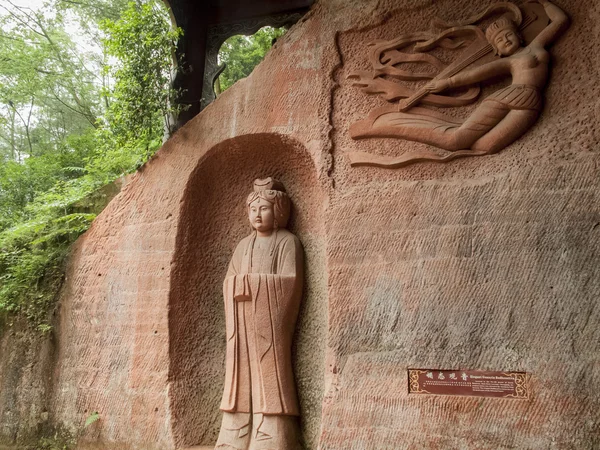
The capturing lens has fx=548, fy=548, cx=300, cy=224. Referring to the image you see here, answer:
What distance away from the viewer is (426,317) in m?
4.02

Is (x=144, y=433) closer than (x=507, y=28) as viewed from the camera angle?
No

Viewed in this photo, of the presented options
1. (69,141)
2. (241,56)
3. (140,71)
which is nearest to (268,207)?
(140,71)

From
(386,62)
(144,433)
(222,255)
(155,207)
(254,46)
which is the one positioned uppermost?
(254,46)

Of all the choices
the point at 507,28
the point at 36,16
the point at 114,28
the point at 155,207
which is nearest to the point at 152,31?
the point at 114,28

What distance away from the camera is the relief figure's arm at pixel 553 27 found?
4125mm

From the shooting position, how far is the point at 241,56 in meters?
9.35

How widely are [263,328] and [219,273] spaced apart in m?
0.96

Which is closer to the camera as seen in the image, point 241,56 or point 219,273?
point 219,273

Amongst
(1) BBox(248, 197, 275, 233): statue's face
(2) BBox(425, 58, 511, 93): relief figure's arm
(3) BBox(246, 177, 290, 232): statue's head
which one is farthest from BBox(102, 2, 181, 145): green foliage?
(2) BBox(425, 58, 511, 93): relief figure's arm

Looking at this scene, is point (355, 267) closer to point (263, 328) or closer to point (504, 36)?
point (263, 328)

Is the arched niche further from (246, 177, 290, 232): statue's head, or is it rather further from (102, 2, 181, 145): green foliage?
(102, 2, 181, 145): green foliage

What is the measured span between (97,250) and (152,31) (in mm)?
2325

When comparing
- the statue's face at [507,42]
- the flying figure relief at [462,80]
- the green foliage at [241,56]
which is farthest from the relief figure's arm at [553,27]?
the green foliage at [241,56]

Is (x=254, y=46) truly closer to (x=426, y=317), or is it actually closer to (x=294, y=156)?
(x=294, y=156)
